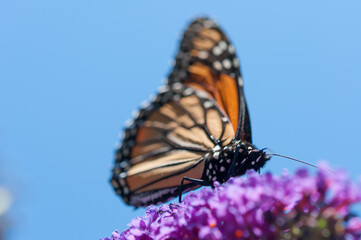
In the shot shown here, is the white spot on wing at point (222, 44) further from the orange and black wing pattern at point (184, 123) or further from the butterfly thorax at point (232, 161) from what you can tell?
the butterfly thorax at point (232, 161)

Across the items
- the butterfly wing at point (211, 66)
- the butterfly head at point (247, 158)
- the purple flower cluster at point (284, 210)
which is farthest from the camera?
the butterfly wing at point (211, 66)

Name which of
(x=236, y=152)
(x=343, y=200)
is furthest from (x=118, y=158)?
(x=343, y=200)

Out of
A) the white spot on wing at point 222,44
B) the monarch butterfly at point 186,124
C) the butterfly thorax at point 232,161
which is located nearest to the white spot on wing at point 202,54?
the monarch butterfly at point 186,124

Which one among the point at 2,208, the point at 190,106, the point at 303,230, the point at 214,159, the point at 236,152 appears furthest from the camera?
the point at 2,208

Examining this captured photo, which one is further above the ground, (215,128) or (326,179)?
(215,128)

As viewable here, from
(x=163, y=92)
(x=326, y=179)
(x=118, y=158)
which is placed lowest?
(x=326, y=179)

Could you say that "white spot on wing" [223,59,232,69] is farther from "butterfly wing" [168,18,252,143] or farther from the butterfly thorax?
the butterfly thorax

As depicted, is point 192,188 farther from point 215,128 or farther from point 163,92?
point 163,92

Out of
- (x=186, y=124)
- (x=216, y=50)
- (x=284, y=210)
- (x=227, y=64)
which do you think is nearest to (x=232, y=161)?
(x=186, y=124)

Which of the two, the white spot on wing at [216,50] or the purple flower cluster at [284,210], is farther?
the white spot on wing at [216,50]

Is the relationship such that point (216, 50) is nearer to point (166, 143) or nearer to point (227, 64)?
point (227, 64)
